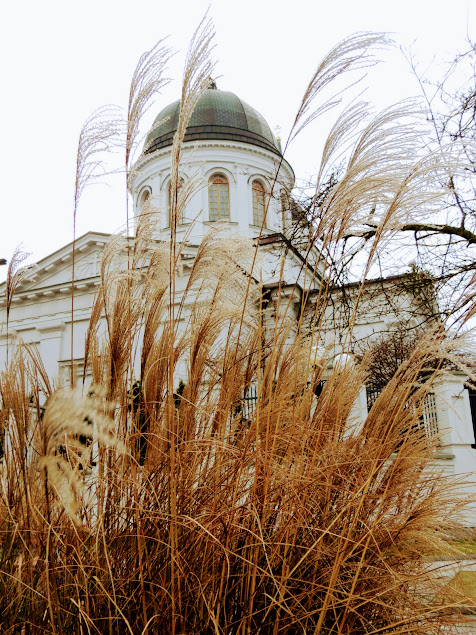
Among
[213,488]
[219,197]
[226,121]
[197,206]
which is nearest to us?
[213,488]

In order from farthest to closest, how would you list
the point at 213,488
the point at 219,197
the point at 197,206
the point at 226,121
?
1. the point at 226,121
2. the point at 219,197
3. the point at 197,206
4. the point at 213,488

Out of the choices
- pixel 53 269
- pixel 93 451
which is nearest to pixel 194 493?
pixel 93 451

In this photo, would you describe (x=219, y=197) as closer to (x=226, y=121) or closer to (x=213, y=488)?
(x=226, y=121)

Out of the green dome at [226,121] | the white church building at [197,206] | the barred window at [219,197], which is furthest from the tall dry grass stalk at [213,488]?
the green dome at [226,121]

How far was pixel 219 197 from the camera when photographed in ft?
81.1

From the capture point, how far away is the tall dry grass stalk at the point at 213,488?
1.42 m

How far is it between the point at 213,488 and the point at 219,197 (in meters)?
23.8

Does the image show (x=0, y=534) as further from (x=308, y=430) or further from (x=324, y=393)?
(x=324, y=393)

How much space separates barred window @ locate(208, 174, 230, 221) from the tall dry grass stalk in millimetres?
22425

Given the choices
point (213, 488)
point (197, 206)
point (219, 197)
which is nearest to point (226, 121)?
point (219, 197)

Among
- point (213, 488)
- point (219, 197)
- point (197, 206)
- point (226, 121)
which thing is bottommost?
point (213, 488)

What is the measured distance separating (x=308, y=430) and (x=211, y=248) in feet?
2.90

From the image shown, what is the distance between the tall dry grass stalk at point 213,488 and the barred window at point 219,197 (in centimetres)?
2242

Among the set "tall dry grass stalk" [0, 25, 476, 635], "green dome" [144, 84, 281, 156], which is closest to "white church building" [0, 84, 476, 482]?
"green dome" [144, 84, 281, 156]
